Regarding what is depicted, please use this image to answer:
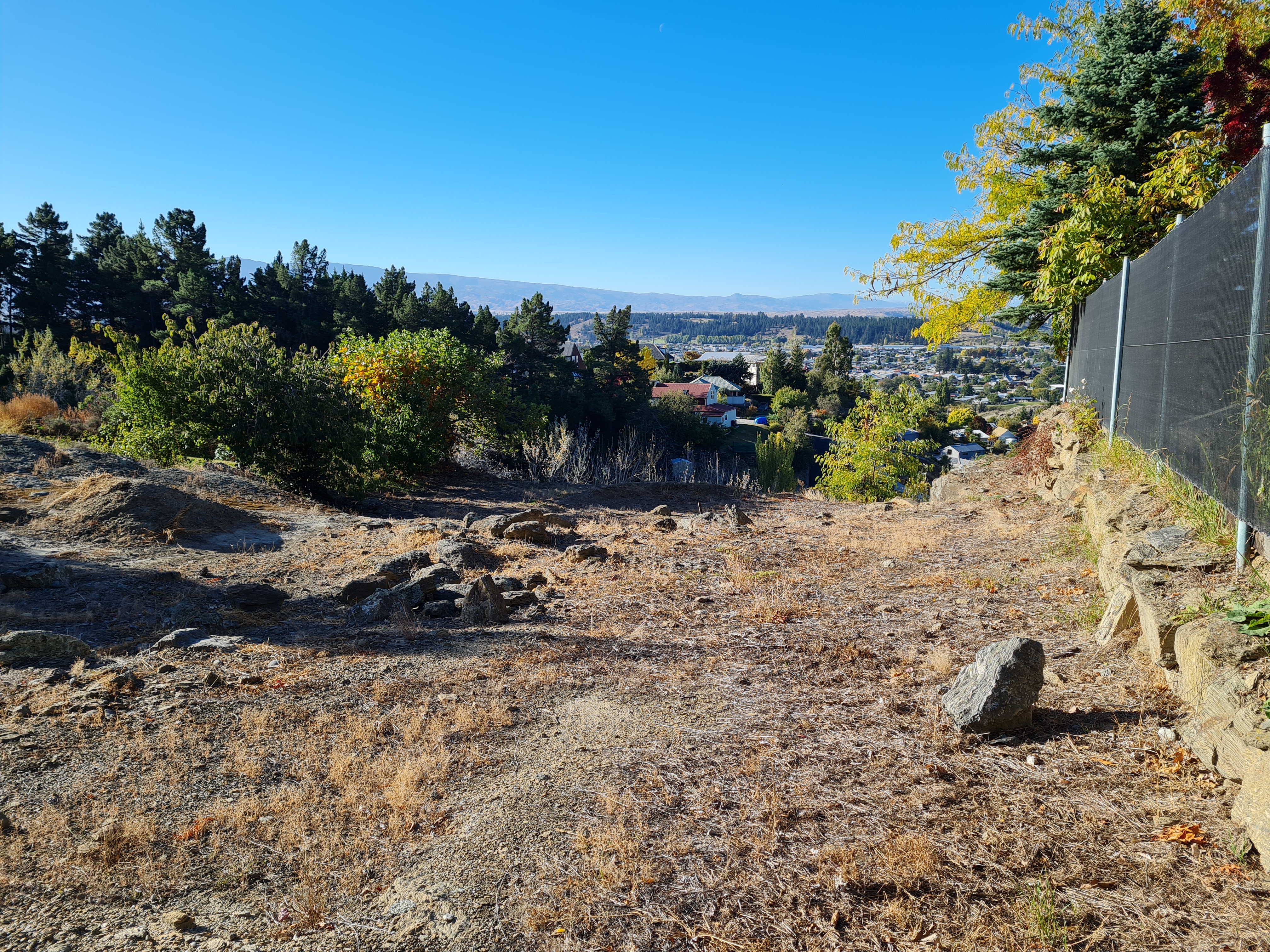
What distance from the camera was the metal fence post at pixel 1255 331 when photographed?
310 cm

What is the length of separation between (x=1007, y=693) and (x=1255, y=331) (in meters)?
1.95

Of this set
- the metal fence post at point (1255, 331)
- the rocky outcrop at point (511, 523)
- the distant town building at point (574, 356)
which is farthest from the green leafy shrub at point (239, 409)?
the distant town building at point (574, 356)

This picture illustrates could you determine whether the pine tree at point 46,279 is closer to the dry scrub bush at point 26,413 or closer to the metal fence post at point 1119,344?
the dry scrub bush at point 26,413

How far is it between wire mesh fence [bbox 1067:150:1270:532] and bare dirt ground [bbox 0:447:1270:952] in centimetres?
109

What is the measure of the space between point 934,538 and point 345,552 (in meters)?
6.31

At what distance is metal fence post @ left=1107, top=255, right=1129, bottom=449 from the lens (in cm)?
649

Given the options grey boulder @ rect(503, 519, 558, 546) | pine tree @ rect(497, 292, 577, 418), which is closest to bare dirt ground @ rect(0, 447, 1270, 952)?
grey boulder @ rect(503, 519, 558, 546)

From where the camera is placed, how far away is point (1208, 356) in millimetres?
3809

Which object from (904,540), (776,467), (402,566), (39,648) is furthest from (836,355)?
(39,648)

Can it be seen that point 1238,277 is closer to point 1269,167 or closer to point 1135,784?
point 1269,167

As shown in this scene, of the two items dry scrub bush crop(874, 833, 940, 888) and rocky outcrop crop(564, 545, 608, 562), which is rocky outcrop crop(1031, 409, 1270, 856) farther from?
rocky outcrop crop(564, 545, 608, 562)

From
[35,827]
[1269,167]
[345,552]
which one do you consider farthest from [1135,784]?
[345,552]

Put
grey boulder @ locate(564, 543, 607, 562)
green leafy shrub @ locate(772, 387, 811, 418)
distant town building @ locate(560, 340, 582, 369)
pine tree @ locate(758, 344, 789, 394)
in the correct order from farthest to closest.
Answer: pine tree @ locate(758, 344, 789, 394), green leafy shrub @ locate(772, 387, 811, 418), distant town building @ locate(560, 340, 582, 369), grey boulder @ locate(564, 543, 607, 562)

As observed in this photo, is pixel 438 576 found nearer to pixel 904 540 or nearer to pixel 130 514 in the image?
pixel 130 514
